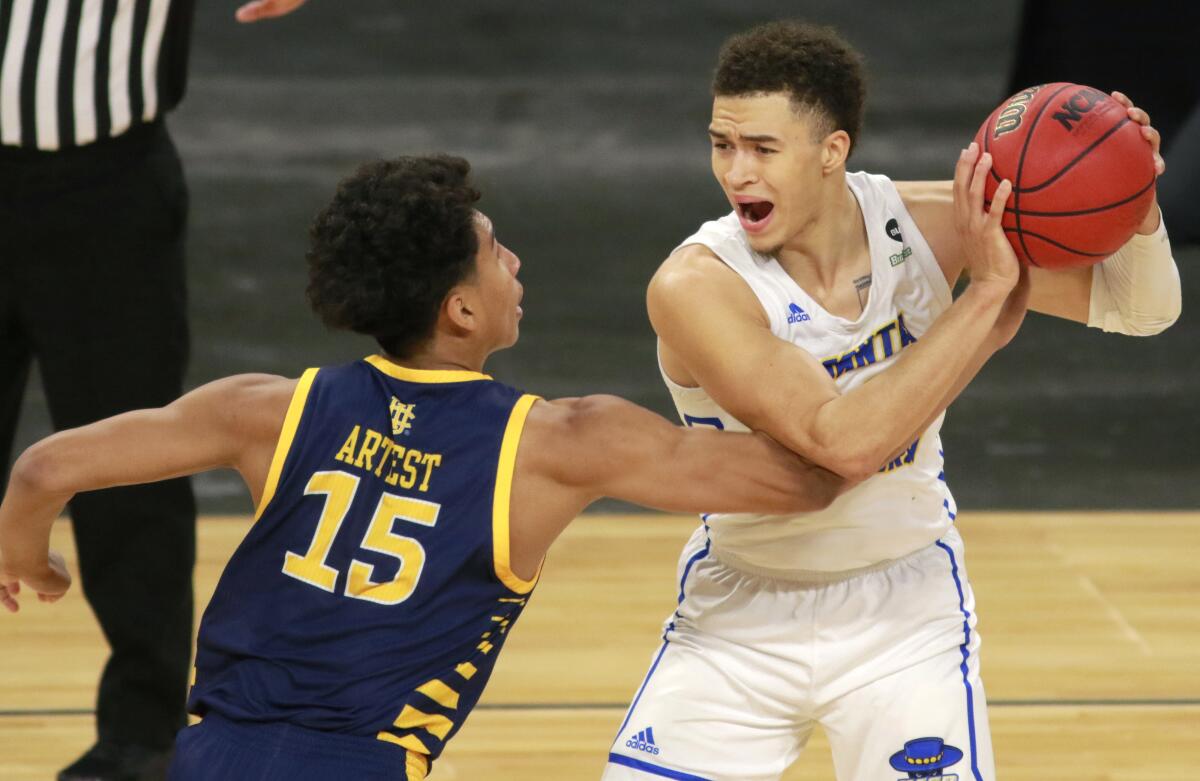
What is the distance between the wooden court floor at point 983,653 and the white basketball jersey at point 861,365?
1.35 metres

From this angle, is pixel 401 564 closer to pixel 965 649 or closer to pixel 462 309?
pixel 462 309

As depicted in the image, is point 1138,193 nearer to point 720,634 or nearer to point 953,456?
point 720,634

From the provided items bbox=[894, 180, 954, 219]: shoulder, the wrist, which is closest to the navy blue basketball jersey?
bbox=[894, 180, 954, 219]: shoulder

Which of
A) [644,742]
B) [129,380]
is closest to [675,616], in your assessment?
[644,742]

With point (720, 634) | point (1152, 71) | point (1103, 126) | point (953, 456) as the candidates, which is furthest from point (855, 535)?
point (1152, 71)

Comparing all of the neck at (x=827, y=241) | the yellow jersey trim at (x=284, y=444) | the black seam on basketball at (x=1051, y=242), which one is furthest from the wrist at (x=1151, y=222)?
the yellow jersey trim at (x=284, y=444)

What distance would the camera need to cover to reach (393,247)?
2.64 meters

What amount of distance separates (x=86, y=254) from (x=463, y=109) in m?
8.08

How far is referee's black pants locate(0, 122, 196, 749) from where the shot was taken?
396 cm

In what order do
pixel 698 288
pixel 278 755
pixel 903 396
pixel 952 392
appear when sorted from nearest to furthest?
1. pixel 278 755
2. pixel 903 396
3. pixel 952 392
4. pixel 698 288

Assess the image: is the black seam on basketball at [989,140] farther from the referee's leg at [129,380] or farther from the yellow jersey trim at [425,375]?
the referee's leg at [129,380]

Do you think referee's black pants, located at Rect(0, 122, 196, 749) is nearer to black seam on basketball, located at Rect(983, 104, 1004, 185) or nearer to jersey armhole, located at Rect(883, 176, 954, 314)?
jersey armhole, located at Rect(883, 176, 954, 314)

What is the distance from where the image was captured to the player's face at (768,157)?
3.03 meters

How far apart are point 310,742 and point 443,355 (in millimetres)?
587
